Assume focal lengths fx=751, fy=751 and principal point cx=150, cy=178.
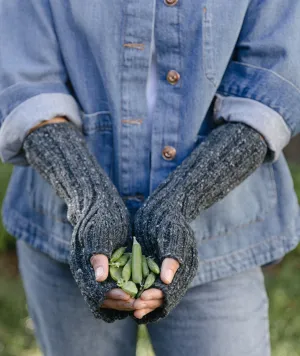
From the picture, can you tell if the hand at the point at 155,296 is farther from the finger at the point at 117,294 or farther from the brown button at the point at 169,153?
the brown button at the point at 169,153

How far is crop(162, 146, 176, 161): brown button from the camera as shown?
5.41 feet

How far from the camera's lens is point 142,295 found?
134cm

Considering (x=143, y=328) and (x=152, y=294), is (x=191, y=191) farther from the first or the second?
(x=143, y=328)

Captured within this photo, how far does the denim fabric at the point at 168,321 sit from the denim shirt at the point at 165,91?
0.06m

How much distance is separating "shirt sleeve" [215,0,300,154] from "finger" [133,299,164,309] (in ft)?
1.49

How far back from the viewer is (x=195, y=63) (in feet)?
5.26

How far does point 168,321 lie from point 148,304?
35cm

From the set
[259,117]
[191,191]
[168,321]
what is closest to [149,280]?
[191,191]

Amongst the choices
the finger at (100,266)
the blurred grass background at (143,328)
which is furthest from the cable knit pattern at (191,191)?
the blurred grass background at (143,328)

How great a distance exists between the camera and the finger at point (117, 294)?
4.42 ft

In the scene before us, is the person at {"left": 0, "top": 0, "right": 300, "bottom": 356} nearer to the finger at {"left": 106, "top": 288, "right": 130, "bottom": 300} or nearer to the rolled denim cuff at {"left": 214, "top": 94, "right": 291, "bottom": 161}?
the rolled denim cuff at {"left": 214, "top": 94, "right": 291, "bottom": 161}

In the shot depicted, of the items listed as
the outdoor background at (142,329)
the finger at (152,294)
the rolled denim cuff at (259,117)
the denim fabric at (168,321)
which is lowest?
the outdoor background at (142,329)

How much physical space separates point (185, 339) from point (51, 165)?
1.60 ft

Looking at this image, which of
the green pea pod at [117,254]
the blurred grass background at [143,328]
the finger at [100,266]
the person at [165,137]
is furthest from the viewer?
the blurred grass background at [143,328]
